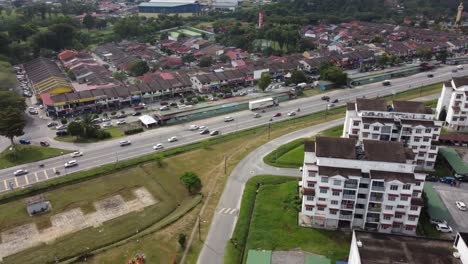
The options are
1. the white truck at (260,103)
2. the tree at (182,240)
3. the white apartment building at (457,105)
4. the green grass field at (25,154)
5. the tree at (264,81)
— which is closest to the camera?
the tree at (182,240)

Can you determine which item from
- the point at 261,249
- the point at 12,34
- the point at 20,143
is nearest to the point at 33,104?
the point at 20,143

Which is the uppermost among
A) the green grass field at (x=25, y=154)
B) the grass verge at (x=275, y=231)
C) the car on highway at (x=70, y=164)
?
the grass verge at (x=275, y=231)

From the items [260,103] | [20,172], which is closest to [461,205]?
[260,103]

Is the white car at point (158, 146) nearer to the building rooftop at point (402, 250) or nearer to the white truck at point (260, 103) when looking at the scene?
the white truck at point (260, 103)

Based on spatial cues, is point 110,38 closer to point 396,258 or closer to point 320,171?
point 320,171

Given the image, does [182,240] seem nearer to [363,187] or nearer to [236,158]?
[363,187]

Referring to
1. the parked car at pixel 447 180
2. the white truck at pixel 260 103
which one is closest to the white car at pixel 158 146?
the white truck at pixel 260 103

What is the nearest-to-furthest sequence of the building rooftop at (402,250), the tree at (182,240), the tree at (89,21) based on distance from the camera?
the building rooftop at (402,250)
the tree at (182,240)
the tree at (89,21)
